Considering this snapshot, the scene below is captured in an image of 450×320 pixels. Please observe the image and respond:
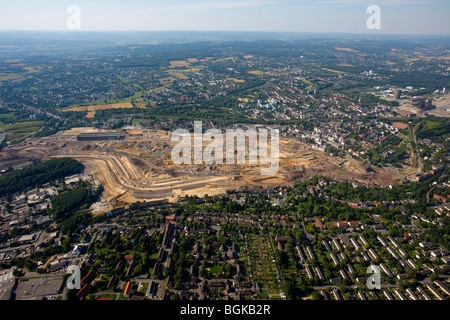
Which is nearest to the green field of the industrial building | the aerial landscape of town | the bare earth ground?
the aerial landscape of town

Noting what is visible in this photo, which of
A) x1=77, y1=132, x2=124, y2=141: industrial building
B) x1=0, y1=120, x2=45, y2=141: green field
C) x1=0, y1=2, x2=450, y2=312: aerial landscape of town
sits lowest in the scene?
x1=0, y1=2, x2=450, y2=312: aerial landscape of town

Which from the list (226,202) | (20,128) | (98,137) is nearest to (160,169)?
(226,202)

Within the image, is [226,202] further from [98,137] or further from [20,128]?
[20,128]

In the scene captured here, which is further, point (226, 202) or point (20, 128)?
point (20, 128)

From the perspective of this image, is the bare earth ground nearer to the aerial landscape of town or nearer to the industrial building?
the aerial landscape of town

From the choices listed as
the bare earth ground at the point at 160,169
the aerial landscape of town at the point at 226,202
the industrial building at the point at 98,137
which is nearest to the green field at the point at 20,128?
the aerial landscape of town at the point at 226,202

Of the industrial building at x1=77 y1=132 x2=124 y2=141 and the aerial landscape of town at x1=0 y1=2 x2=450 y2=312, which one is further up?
the industrial building at x1=77 y1=132 x2=124 y2=141

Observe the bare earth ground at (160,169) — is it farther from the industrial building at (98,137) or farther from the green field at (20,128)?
the green field at (20,128)
